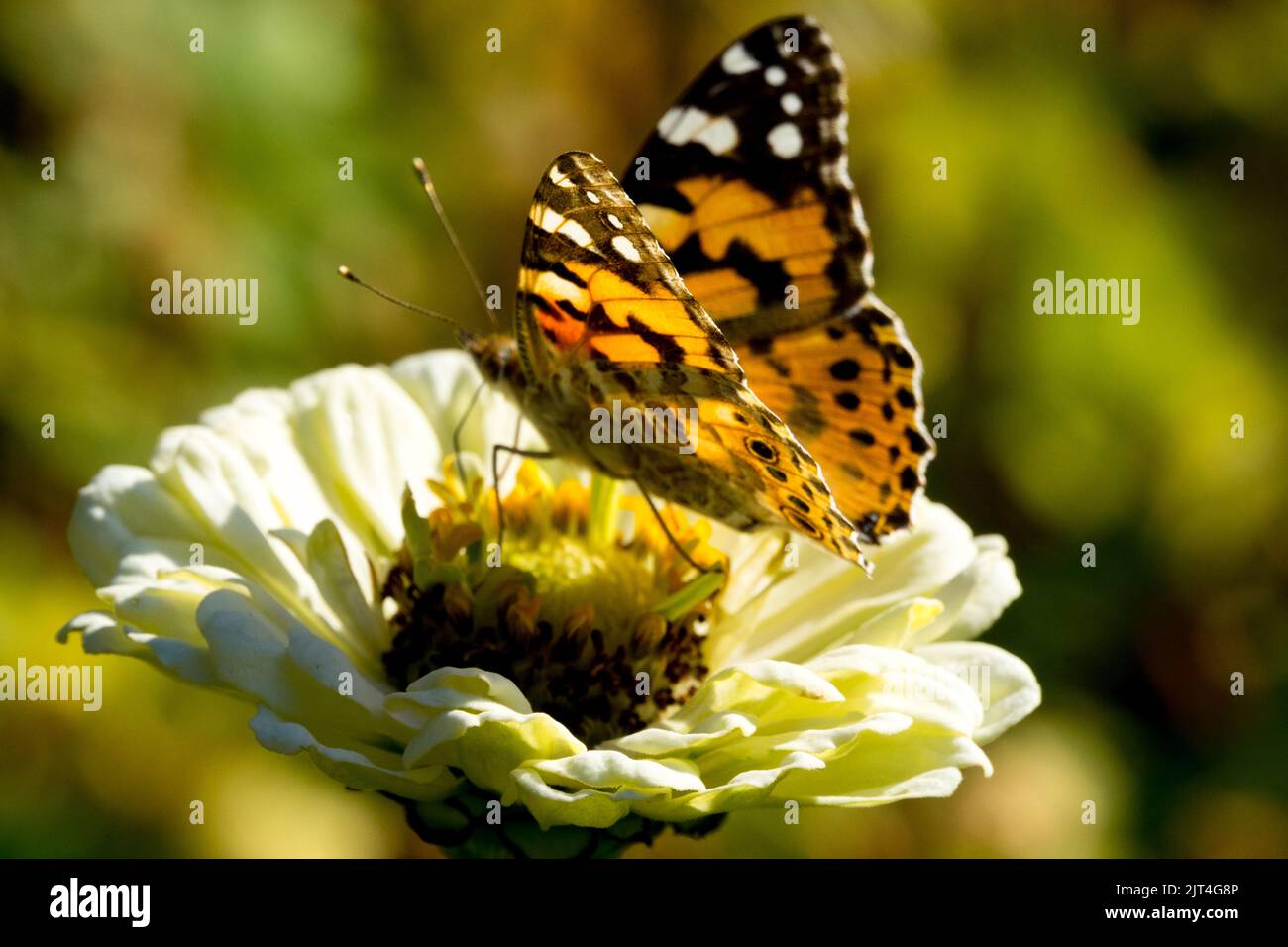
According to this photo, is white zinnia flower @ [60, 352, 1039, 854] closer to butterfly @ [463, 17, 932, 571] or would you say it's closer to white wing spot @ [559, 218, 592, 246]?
butterfly @ [463, 17, 932, 571]

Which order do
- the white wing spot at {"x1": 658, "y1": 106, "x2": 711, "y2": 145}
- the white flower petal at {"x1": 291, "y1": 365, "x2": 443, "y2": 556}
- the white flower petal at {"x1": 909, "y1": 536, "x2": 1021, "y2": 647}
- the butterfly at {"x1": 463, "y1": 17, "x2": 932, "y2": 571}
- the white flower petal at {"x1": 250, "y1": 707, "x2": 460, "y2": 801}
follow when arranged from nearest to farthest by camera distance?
the white flower petal at {"x1": 250, "y1": 707, "x2": 460, "y2": 801}
the butterfly at {"x1": 463, "y1": 17, "x2": 932, "y2": 571}
the white flower petal at {"x1": 909, "y1": 536, "x2": 1021, "y2": 647}
the white wing spot at {"x1": 658, "y1": 106, "x2": 711, "y2": 145}
the white flower petal at {"x1": 291, "y1": 365, "x2": 443, "y2": 556}

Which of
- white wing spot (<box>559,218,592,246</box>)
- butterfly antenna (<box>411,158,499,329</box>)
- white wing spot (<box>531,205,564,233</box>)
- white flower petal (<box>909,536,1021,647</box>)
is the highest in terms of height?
butterfly antenna (<box>411,158,499,329</box>)

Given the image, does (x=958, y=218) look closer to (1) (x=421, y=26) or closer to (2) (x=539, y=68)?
(2) (x=539, y=68)

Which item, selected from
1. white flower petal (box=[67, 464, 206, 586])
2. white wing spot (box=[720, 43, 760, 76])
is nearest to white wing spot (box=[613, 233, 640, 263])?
white wing spot (box=[720, 43, 760, 76])

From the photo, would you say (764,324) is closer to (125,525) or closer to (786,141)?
(786,141)

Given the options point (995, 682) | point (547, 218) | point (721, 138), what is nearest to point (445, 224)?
point (721, 138)

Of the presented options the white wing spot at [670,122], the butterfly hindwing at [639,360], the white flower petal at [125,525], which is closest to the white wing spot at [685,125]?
the white wing spot at [670,122]
